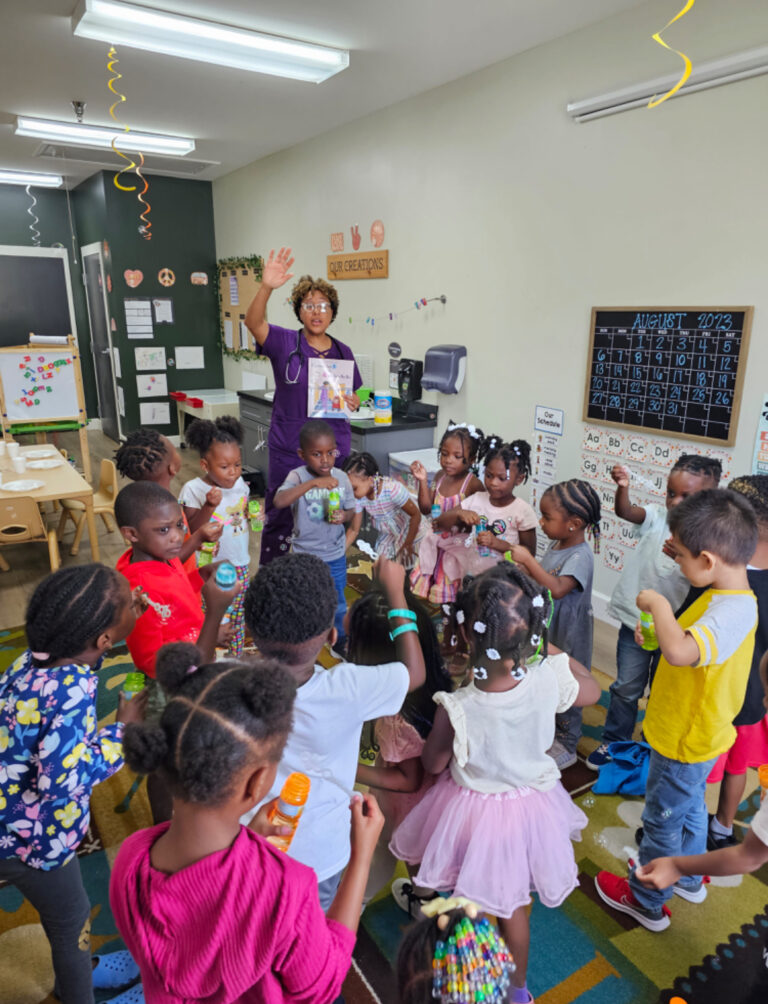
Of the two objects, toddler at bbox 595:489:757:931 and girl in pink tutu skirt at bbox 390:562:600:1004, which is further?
toddler at bbox 595:489:757:931

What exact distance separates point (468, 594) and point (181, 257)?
6976 millimetres

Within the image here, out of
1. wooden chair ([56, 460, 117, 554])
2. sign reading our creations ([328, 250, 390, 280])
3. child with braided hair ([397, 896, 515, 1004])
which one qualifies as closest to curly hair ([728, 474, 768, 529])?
child with braided hair ([397, 896, 515, 1004])

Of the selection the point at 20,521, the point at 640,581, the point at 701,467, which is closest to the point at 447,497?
the point at 640,581

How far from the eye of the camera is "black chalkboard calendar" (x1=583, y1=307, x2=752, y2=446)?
269 cm

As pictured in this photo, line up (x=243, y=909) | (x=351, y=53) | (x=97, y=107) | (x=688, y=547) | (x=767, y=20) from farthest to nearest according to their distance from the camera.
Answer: (x=97, y=107), (x=351, y=53), (x=767, y=20), (x=688, y=547), (x=243, y=909)

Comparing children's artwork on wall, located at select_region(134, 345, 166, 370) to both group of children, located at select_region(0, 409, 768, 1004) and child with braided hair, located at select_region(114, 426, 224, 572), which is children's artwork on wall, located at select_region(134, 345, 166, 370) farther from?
group of children, located at select_region(0, 409, 768, 1004)

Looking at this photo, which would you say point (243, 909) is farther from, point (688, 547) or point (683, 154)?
point (683, 154)

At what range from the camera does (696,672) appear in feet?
4.99

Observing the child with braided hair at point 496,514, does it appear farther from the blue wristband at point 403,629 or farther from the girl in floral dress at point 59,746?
the girl in floral dress at point 59,746

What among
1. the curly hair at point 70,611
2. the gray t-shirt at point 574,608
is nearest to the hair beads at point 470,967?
the curly hair at point 70,611

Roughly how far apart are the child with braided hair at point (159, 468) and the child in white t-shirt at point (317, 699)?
0.87 m

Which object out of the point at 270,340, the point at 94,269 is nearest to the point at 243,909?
the point at 270,340

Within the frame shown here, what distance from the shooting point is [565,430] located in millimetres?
3441

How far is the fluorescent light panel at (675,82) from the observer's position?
2.41m
